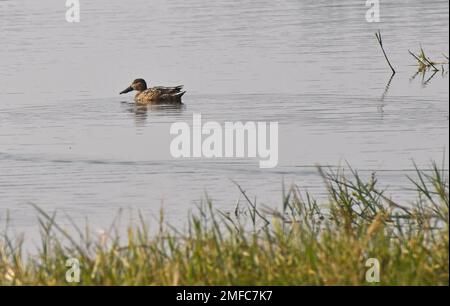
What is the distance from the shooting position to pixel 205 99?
21.0 meters

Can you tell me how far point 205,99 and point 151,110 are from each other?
2.93ft

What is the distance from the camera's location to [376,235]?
841 cm

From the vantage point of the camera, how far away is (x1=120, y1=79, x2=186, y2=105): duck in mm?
21375

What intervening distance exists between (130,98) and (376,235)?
1510 centimetres

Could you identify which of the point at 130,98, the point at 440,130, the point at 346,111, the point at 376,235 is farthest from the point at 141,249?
the point at 130,98

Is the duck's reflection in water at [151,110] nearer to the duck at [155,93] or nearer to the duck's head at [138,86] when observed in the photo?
the duck at [155,93]

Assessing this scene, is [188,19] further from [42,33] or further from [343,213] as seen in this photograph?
[343,213]

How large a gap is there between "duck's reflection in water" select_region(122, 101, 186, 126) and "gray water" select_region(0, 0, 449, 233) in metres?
0.06

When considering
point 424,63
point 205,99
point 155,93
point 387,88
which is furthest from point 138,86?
point 424,63

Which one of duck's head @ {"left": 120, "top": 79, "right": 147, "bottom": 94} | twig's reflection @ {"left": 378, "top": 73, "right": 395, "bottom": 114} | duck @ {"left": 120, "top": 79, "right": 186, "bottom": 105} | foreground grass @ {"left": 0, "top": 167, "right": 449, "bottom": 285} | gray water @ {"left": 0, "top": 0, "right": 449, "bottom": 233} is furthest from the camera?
duck's head @ {"left": 120, "top": 79, "right": 147, "bottom": 94}

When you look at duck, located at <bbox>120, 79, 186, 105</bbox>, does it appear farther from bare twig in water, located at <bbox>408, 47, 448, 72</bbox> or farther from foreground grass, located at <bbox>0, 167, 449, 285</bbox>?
foreground grass, located at <bbox>0, 167, 449, 285</bbox>

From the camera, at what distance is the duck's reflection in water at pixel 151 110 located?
2044 centimetres

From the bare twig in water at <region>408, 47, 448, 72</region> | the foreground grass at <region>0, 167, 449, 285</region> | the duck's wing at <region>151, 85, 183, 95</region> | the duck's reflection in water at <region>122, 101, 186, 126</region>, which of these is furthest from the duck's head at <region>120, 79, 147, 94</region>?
the foreground grass at <region>0, 167, 449, 285</region>

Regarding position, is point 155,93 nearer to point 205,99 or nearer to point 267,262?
point 205,99
